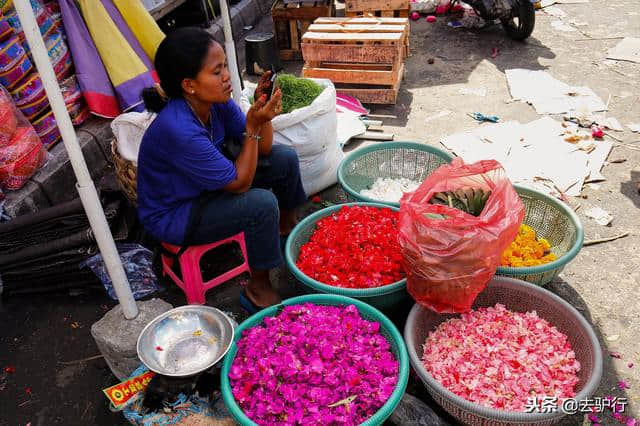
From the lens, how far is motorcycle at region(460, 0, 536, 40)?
6.42 metres

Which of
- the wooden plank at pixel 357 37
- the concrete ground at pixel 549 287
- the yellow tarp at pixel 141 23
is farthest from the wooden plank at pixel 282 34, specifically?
the yellow tarp at pixel 141 23

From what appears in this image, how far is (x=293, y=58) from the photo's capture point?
21.4 feet

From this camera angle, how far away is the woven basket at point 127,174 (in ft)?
10.9

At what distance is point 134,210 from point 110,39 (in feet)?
4.88

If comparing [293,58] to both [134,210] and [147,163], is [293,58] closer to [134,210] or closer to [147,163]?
[134,210]

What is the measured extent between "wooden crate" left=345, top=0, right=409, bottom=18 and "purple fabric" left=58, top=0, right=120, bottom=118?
10.2 ft

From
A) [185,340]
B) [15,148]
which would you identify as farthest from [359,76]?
[185,340]

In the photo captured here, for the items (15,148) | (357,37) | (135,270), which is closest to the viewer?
(135,270)

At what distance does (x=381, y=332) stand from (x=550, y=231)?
4.64 feet

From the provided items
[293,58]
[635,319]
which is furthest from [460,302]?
[293,58]

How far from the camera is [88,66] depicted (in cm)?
400

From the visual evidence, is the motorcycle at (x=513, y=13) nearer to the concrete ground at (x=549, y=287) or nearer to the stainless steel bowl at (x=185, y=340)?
→ the concrete ground at (x=549, y=287)

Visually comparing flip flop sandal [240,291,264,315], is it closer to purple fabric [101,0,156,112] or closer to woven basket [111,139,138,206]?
woven basket [111,139,138,206]

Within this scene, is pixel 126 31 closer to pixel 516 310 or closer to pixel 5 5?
pixel 5 5
